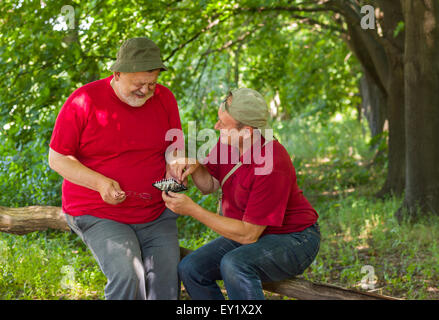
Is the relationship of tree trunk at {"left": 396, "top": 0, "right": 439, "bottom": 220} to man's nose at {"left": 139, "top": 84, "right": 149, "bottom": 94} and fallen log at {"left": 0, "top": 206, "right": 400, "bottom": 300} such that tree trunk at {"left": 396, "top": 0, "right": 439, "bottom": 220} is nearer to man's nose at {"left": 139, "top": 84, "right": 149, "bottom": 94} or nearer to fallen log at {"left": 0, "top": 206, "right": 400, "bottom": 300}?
fallen log at {"left": 0, "top": 206, "right": 400, "bottom": 300}

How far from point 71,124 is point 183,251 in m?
1.09

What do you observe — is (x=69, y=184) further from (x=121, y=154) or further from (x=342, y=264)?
(x=342, y=264)

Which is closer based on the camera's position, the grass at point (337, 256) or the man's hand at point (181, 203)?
the man's hand at point (181, 203)

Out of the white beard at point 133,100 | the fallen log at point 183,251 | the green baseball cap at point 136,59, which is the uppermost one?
the green baseball cap at point 136,59

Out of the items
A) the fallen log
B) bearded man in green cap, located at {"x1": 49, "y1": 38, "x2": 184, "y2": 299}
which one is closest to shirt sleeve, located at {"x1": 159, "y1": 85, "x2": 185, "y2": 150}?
bearded man in green cap, located at {"x1": 49, "y1": 38, "x2": 184, "y2": 299}

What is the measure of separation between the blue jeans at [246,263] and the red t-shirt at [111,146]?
448 mm

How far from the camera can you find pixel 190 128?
294 inches

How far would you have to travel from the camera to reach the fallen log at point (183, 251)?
9.74 feet

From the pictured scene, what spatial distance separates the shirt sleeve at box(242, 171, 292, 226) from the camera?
114 inches

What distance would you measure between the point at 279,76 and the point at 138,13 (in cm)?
338

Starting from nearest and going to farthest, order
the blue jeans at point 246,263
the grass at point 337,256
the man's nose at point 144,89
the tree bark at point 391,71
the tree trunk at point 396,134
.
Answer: the blue jeans at point 246,263, the man's nose at point 144,89, the grass at point 337,256, the tree bark at point 391,71, the tree trunk at point 396,134

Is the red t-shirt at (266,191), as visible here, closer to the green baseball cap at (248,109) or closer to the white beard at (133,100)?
the green baseball cap at (248,109)

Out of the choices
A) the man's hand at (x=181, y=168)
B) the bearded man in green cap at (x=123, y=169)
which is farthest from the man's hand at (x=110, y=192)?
the man's hand at (x=181, y=168)
